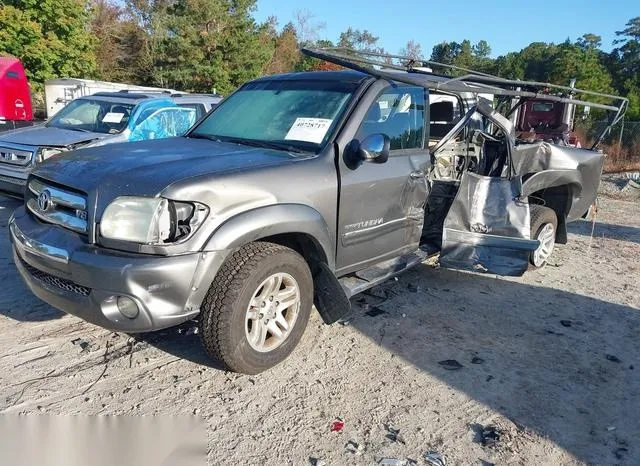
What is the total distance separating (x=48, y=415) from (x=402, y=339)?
8.03 feet

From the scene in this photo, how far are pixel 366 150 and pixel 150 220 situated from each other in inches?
61.6

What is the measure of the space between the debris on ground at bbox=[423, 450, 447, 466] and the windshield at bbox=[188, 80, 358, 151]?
6.86ft

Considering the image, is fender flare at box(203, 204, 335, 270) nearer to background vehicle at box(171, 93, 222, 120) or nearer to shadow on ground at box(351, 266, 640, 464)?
shadow on ground at box(351, 266, 640, 464)

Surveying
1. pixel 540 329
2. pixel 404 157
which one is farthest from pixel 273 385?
pixel 540 329

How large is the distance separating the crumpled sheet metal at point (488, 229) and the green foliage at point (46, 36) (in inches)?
946

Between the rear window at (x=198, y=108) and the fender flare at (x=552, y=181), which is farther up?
the rear window at (x=198, y=108)

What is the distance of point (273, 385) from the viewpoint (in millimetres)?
3408

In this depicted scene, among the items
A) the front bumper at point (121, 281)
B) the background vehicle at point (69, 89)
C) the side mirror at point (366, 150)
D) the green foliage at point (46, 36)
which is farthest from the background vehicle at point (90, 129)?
the green foliage at point (46, 36)

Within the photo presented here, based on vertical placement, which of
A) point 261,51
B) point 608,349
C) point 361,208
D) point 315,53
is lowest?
point 608,349

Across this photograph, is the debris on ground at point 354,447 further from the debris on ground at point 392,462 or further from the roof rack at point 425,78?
the roof rack at point 425,78

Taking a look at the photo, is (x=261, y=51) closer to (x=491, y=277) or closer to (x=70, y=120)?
(x=70, y=120)

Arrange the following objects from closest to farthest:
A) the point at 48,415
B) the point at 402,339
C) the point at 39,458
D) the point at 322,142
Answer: the point at 39,458, the point at 48,415, the point at 322,142, the point at 402,339

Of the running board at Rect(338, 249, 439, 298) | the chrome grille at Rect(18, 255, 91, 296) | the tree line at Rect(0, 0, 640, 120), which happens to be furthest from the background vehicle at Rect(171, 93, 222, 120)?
the tree line at Rect(0, 0, 640, 120)

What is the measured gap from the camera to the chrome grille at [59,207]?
3121 mm
